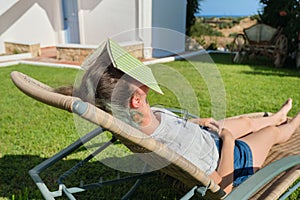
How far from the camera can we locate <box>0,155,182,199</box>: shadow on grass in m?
2.12

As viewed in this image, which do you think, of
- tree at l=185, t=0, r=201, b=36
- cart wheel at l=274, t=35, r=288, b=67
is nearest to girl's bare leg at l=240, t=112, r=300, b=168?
cart wheel at l=274, t=35, r=288, b=67

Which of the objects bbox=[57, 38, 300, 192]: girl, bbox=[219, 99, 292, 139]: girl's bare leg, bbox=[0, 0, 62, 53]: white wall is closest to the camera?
bbox=[57, 38, 300, 192]: girl

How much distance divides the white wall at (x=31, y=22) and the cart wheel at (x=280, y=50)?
272 inches

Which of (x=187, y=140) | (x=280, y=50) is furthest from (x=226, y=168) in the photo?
(x=280, y=50)

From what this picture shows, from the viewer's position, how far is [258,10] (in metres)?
9.48

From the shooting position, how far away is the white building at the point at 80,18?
8.58 m

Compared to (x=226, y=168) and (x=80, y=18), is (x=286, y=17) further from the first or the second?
(x=226, y=168)

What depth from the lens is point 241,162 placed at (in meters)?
1.67

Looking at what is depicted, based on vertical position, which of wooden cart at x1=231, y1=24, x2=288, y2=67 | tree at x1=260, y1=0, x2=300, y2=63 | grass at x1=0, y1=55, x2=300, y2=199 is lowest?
grass at x1=0, y1=55, x2=300, y2=199

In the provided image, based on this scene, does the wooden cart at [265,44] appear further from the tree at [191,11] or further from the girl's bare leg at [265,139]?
the girl's bare leg at [265,139]

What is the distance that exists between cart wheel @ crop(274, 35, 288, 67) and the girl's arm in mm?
6064

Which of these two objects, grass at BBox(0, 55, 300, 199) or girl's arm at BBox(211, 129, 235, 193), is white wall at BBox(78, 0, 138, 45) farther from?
girl's arm at BBox(211, 129, 235, 193)

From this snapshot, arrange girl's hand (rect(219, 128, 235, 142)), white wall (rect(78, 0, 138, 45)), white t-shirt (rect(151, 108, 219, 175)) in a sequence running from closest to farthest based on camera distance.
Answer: white t-shirt (rect(151, 108, 219, 175)) → girl's hand (rect(219, 128, 235, 142)) → white wall (rect(78, 0, 138, 45))

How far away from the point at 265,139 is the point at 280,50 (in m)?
5.76
